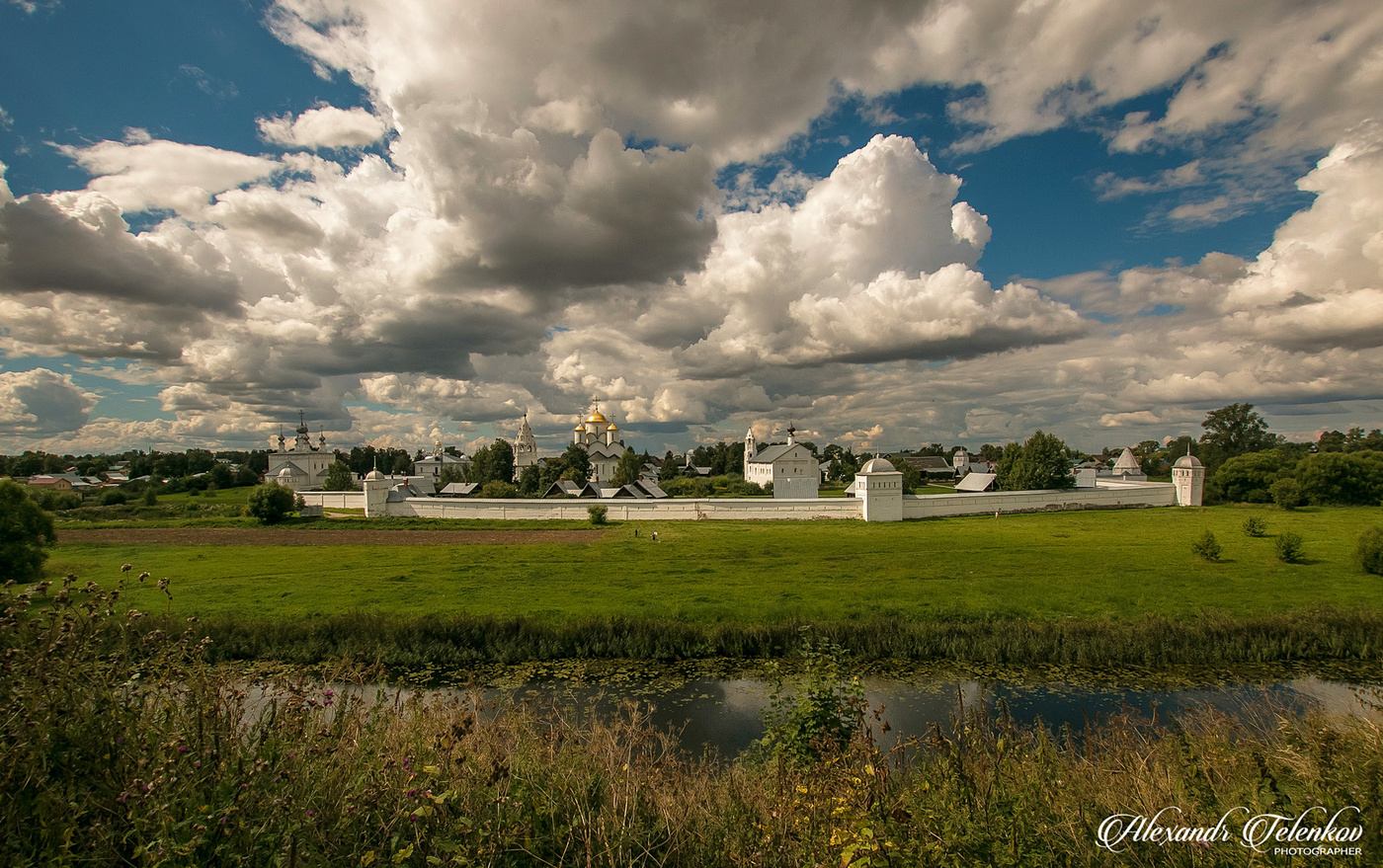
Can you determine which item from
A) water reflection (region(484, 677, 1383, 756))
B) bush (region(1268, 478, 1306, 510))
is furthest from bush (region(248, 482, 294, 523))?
bush (region(1268, 478, 1306, 510))

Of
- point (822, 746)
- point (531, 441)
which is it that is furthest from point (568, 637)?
point (531, 441)

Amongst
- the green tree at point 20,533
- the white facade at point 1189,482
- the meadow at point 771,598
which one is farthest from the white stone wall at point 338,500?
the white facade at point 1189,482

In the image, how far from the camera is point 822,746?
5840 mm

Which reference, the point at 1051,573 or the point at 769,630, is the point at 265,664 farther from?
the point at 1051,573

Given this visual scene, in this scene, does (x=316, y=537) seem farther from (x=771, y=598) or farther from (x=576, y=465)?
(x=576, y=465)

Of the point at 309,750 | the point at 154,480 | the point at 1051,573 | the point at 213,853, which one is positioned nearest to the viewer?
the point at 213,853

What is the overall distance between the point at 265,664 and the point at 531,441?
2802 inches

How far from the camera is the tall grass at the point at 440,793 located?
2830 millimetres

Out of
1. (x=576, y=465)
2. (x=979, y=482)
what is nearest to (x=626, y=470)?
(x=576, y=465)

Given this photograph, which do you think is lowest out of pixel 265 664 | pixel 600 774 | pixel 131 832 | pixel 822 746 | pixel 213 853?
pixel 265 664

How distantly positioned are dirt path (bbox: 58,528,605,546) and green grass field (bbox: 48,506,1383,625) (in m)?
1.68

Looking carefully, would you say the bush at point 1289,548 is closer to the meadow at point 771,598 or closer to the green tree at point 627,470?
the meadow at point 771,598

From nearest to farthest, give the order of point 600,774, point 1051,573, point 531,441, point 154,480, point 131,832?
point 131,832 → point 600,774 → point 1051,573 → point 154,480 → point 531,441

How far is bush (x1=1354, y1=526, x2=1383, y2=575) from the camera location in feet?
60.3
